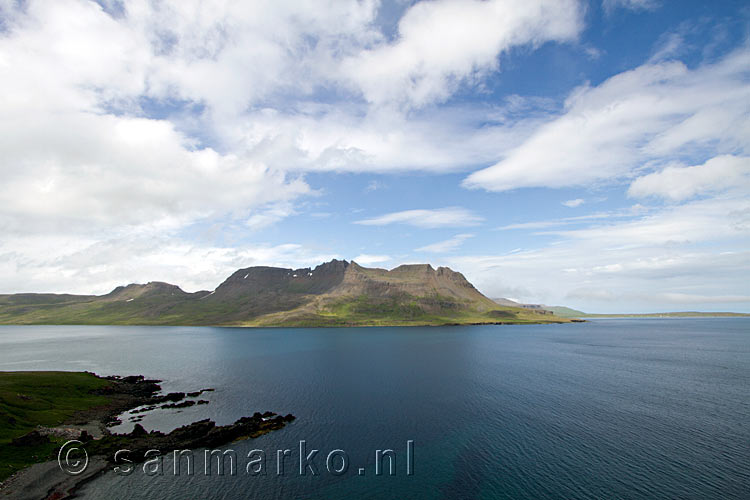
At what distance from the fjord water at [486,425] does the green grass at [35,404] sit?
1502cm

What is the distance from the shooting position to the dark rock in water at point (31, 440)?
59.8 meters

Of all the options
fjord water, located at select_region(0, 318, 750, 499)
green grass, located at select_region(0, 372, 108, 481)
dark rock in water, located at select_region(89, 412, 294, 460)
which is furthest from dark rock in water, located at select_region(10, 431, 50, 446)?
fjord water, located at select_region(0, 318, 750, 499)

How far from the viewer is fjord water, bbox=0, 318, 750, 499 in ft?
165

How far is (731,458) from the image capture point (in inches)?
2226

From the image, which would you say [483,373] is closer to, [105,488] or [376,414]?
[376,414]

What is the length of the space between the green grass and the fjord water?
15.0 meters

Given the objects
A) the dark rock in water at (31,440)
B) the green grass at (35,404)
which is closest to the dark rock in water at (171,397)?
the green grass at (35,404)

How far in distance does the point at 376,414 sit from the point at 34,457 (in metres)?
62.1

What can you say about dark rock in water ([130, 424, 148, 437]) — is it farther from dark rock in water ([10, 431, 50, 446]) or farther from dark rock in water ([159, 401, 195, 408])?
dark rock in water ([159, 401, 195, 408])

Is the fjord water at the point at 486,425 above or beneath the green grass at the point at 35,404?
beneath

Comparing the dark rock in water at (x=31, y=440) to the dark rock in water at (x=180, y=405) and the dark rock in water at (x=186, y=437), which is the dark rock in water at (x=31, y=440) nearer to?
the dark rock in water at (x=186, y=437)

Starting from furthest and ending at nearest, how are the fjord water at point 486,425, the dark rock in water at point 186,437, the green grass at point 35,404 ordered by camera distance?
the dark rock in water at point 186,437
the green grass at point 35,404
the fjord water at point 486,425

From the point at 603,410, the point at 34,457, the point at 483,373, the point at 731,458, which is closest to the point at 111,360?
the point at 34,457

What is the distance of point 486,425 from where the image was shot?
2963 inches
